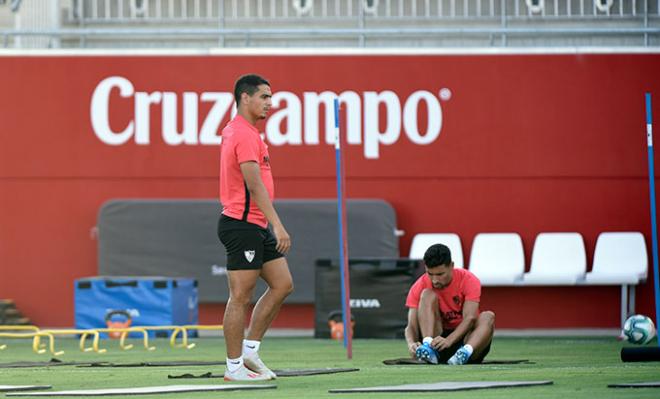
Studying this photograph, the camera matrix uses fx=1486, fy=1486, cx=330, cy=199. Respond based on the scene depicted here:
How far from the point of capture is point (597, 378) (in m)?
7.93

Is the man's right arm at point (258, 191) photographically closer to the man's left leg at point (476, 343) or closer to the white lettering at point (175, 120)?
the man's left leg at point (476, 343)

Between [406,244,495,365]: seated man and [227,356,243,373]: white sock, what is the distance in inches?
75.6

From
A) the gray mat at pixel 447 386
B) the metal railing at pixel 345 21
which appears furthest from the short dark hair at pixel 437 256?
the metal railing at pixel 345 21

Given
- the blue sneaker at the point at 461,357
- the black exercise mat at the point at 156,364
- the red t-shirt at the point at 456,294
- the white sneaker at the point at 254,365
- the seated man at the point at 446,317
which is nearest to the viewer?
the white sneaker at the point at 254,365

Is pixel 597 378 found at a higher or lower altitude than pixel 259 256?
lower

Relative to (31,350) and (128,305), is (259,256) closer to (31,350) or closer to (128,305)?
(31,350)

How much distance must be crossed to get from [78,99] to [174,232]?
195cm

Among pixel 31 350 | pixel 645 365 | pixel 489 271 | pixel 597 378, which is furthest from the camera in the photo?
pixel 489 271

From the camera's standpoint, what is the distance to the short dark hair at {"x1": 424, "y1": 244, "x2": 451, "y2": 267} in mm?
9641

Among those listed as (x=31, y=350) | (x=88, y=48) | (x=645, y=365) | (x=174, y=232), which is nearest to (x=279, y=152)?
(x=174, y=232)

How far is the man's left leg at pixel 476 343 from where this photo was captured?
31.4 ft

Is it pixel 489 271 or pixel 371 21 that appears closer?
pixel 489 271

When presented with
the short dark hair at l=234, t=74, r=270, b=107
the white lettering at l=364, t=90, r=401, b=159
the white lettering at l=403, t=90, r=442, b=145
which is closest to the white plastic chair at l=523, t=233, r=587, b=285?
the white lettering at l=403, t=90, r=442, b=145

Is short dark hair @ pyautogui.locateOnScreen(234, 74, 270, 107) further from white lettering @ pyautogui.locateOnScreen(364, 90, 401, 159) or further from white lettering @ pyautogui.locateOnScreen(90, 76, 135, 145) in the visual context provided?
white lettering @ pyautogui.locateOnScreen(90, 76, 135, 145)
